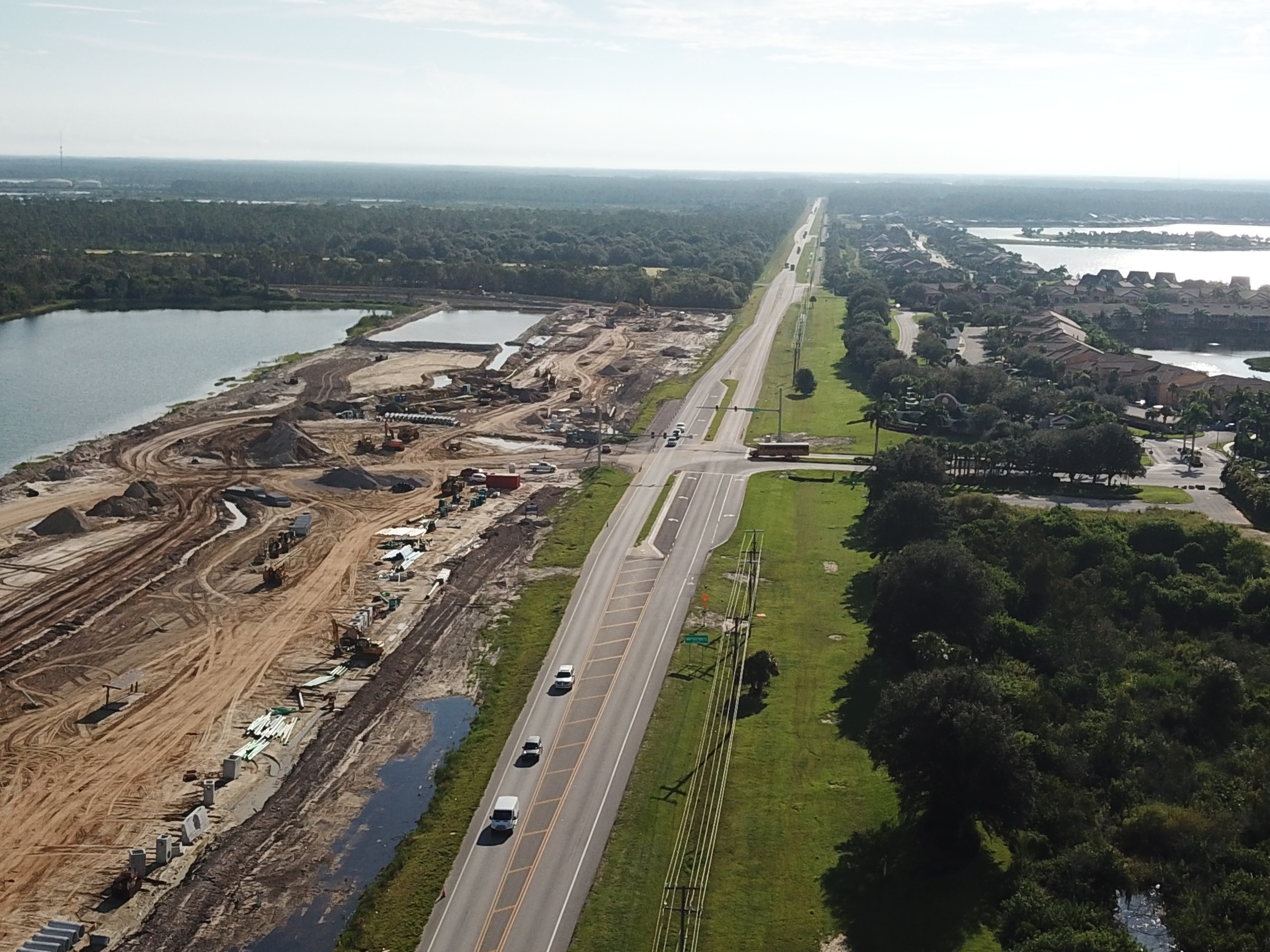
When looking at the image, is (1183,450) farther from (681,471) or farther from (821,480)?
(681,471)

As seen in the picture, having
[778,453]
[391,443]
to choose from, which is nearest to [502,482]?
[391,443]

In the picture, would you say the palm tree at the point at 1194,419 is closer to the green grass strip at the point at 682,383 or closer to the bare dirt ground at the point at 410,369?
the green grass strip at the point at 682,383

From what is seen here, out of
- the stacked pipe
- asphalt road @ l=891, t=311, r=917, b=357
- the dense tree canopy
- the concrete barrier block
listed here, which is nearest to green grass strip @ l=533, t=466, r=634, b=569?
the dense tree canopy

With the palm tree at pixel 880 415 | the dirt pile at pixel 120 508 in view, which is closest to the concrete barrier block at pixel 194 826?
the dirt pile at pixel 120 508

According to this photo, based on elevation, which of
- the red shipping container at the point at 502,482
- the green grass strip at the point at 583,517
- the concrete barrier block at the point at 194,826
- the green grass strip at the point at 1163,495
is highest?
the green grass strip at the point at 1163,495

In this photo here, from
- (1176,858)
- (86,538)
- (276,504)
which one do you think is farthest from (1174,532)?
(86,538)

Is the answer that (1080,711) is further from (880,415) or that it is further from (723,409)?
(723,409)
